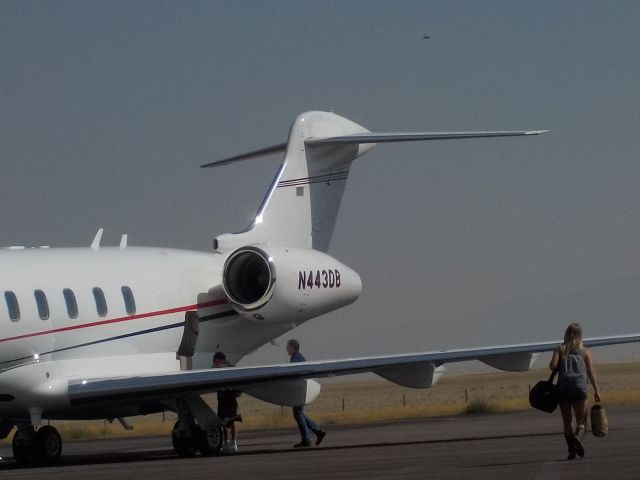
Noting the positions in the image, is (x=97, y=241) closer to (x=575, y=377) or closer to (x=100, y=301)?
(x=100, y=301)

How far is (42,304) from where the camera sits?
21062mm

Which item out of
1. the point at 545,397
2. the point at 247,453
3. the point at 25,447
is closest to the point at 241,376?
the point at 247,453

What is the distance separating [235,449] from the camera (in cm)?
2231

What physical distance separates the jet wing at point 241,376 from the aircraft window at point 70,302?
1077 mm

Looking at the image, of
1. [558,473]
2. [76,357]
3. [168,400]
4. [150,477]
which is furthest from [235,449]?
[558,473]

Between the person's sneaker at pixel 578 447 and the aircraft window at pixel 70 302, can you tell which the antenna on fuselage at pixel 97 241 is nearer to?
the aircraft window at pixel 70 302

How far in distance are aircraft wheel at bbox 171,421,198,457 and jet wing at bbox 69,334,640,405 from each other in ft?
2.09

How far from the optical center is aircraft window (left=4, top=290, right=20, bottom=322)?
20625mm

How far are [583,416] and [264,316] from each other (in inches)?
314

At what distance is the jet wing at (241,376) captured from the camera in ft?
66.9

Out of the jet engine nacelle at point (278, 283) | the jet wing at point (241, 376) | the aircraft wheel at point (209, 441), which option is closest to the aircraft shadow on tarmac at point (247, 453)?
the aircraft wheel at point (209, 441)

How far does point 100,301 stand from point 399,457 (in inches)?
247

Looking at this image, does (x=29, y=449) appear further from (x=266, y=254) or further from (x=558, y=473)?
(x=558, y=473)

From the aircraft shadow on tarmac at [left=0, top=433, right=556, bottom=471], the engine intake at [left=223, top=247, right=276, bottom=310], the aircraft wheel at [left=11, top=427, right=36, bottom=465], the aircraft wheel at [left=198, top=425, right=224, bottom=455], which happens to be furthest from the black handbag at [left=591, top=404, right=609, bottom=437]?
the aircraft wheel at [left=11, top=427, right=36, bottom=465]
